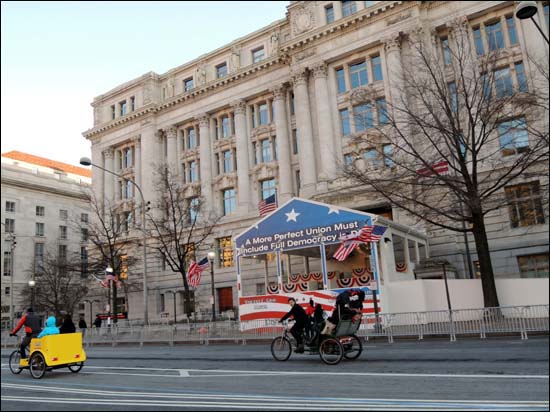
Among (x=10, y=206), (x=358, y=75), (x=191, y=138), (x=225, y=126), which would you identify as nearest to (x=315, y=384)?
(x=358, y=75)

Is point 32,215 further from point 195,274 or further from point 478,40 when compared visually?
point 478,40

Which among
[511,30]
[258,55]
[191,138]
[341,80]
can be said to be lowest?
[511,30]

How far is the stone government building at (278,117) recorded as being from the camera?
34875 millimetres

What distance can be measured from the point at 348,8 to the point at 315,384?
3766cm

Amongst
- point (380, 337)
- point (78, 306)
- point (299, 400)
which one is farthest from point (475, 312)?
point (78, 306)

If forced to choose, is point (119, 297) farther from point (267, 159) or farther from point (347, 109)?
point (347, 109)

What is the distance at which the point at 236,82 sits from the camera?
48562mm

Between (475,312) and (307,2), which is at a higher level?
(307,2)

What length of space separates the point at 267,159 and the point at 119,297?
2301 centimetres

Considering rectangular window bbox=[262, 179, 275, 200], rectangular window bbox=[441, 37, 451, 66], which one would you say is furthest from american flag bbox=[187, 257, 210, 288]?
rectangular window bbox=[441, 37, 451, 66]

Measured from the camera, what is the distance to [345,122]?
40.1 meters

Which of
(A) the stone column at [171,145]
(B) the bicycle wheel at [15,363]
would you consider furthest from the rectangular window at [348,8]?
(B) the bicycle wheel at [15,363]

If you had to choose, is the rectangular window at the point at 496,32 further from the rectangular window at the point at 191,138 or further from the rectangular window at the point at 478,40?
the rectangular window at the point at 191,138

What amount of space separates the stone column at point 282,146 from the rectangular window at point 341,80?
5.84 meters
